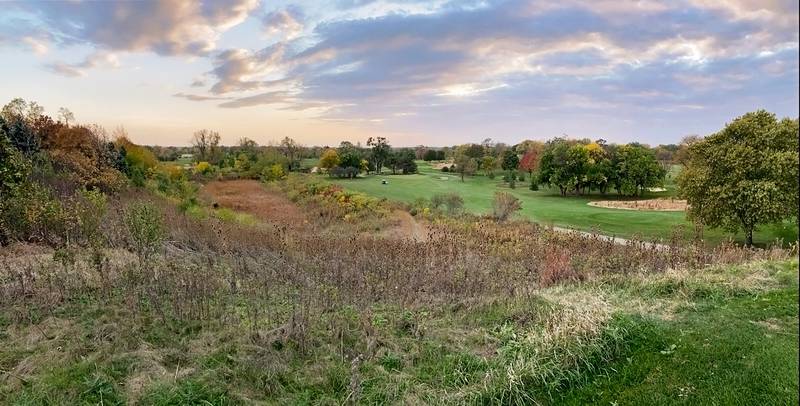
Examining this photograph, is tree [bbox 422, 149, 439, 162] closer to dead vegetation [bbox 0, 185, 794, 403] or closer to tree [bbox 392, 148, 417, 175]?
tree [bbox 392, 148, 417, 175]

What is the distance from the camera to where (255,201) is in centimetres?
3119

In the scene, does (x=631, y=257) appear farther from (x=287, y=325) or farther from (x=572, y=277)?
(x=287, y=325)

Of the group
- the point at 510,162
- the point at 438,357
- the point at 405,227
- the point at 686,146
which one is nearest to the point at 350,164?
the point at 510,162

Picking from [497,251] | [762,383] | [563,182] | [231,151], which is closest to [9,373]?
[762,383]

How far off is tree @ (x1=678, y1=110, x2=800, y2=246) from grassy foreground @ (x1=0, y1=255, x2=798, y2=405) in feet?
37.0

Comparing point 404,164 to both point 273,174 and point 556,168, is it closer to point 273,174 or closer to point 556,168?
point 273,174

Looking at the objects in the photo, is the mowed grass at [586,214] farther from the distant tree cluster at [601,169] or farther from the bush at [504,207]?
the bush at [504,207]

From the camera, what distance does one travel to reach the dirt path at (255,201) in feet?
78.5

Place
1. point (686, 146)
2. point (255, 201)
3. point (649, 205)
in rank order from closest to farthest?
1. point (686, 146)
2. point (649, 205)
3. point (255, 201)

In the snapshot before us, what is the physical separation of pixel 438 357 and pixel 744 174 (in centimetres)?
1577

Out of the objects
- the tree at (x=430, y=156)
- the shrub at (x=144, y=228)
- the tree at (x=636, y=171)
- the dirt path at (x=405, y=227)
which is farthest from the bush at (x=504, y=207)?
the tree at (x=430, y=156)

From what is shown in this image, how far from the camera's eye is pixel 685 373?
382 centimetres

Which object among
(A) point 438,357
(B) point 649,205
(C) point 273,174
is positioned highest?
(C) point 273,174

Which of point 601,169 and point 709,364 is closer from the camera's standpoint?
point 709,364
